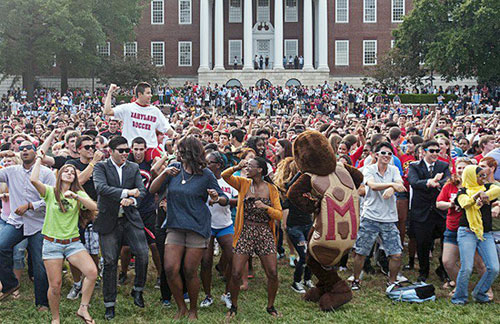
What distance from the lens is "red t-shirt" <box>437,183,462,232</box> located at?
28.9 feet

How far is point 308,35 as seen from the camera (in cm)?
5703

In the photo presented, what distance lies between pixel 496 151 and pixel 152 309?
679 centimetres

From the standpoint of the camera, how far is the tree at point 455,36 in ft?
139

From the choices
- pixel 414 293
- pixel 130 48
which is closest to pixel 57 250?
pixel 414 293

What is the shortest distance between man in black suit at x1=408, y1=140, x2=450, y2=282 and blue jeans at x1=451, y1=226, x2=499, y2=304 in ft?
3.06

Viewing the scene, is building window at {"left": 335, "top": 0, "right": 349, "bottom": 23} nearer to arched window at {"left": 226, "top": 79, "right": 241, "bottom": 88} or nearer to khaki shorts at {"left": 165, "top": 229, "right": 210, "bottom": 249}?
arched window at {"left": 226, "top": 79, "right": 241, "bottom": 88}

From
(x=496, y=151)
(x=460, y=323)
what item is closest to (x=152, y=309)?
(x=460, y=323)

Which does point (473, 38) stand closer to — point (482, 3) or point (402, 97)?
point (482, 3)

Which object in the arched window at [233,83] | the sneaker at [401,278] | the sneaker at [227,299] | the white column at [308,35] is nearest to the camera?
the sneaker at [227,299]

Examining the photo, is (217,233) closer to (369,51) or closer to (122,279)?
(122,279)

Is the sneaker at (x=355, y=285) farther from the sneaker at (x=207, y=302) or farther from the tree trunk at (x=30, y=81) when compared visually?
the tree trunk at (x=30, y=81)

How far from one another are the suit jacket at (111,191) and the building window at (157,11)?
55958 millimetres

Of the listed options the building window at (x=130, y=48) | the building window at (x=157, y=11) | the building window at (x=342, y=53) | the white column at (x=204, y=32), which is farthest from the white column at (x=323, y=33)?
the building window at (x=130, y=48)

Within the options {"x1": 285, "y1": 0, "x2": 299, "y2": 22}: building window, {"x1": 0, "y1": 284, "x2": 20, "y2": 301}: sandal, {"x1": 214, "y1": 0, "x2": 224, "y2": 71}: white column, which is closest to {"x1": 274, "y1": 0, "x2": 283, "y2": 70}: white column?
{"x1": 285, "y1": 0, "x2": 299, "y2": 22}: building window
